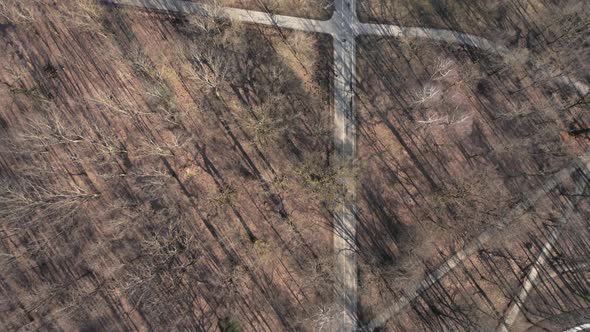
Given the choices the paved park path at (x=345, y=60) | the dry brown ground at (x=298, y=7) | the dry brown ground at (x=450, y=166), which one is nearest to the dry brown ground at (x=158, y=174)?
the paved park path at (x=345, y=60)

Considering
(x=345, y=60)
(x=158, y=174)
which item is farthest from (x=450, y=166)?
(x=158, y=174)

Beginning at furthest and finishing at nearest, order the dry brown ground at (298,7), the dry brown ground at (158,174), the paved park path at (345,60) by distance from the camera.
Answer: the dry brown ground at (298,7)
the paved park path at (345,60)
the dry brown ground at (158,174)

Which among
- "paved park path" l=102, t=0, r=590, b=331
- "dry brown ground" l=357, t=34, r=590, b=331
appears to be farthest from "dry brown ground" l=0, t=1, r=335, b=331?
"dry brown ground" l=357, t=34, r=590, b=331

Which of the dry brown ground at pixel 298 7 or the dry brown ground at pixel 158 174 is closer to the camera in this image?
the dry brown ground at pixel 158 174

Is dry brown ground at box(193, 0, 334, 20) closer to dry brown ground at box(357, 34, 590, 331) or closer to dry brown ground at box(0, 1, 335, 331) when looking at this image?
dry brown ground at box(0, 1, 335, 331)

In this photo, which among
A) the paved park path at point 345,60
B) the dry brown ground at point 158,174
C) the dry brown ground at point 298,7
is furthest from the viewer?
the dry brown ground at point 298,7

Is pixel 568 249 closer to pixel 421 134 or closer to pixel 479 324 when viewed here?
pixel 479 324

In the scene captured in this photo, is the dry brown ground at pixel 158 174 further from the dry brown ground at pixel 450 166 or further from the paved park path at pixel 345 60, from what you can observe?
the dry brown ground at pixel 450 166
